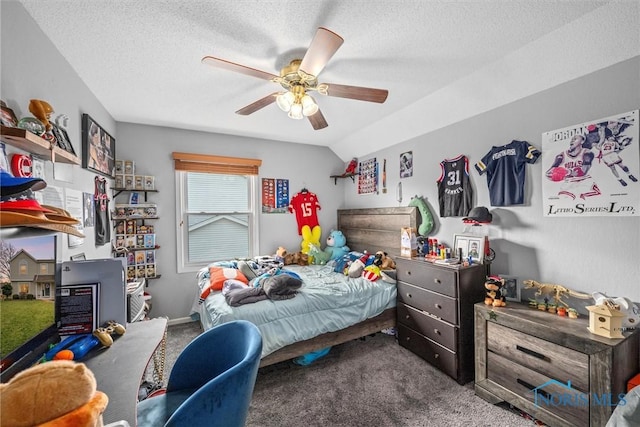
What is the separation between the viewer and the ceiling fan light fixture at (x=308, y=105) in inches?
71.9

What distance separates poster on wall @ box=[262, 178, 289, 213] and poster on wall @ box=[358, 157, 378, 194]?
114 centimetres

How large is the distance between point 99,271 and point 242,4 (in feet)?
5.25

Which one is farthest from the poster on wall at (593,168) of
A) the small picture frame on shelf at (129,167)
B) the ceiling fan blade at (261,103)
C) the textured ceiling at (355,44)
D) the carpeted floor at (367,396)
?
the small picture frame on shelf at (129,167)

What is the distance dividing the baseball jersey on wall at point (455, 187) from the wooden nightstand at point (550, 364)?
98 centimetres

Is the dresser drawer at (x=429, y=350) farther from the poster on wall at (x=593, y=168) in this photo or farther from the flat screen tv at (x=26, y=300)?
the flat screen tv at (x=26, y=300)

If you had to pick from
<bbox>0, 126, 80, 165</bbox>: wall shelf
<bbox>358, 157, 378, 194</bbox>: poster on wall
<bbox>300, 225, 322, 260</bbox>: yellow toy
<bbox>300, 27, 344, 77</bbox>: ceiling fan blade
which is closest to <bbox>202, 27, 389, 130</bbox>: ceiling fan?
<bbox>300, 27, 344, 77</bbox>: ceiling fan blade

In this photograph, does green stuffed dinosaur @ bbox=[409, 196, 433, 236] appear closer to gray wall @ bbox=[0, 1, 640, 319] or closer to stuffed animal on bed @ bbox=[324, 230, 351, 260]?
gray wall @ bbox=[0, 1, 640, 319]

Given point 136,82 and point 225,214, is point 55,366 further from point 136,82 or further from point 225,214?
point 225,214

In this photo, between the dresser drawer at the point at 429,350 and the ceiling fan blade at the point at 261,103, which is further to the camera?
the dresser drawer at the point at 429,350

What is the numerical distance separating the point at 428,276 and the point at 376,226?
128 centimetres

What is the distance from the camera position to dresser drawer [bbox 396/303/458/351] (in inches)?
83.5

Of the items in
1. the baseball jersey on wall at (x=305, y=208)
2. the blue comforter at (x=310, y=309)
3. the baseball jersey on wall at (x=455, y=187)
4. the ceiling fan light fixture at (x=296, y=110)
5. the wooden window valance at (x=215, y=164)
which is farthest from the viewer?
the baseball jersey on wall at (x=305, y=208)

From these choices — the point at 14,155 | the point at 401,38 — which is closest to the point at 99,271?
the point at 14,155

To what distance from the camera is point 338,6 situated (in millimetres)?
1385
